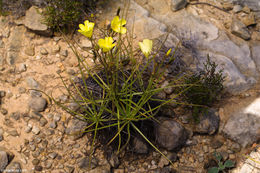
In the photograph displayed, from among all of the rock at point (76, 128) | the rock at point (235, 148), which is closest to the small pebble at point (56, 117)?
the rock at point (76, 128)

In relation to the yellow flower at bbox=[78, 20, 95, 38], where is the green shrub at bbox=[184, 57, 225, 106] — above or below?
below

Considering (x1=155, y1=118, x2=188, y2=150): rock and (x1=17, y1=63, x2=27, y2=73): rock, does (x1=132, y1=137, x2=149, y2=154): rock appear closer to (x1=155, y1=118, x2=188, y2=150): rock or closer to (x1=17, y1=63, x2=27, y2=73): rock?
(x1=155, y1=118, x2=188, y2=150): rock

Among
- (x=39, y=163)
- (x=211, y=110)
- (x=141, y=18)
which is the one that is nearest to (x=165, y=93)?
(x=211, y=110)

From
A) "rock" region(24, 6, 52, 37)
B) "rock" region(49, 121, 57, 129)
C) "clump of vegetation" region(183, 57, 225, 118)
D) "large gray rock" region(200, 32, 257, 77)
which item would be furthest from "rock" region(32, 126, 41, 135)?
"large gray rock" region(200, 32, 257, 77)

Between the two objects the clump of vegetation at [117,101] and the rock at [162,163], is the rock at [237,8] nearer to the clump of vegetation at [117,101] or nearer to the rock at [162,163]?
the clump of vegetation at [117,101]

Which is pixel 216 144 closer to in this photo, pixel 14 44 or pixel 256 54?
pixel 256 54

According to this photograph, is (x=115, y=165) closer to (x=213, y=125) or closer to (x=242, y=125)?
(x=213, y=125)
